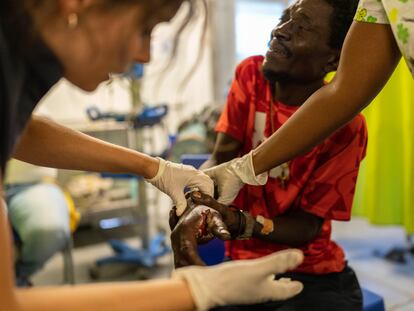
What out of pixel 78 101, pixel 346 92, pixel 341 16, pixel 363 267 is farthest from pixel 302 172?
pixel 78 101

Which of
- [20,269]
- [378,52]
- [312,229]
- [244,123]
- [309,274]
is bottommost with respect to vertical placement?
[20,269]

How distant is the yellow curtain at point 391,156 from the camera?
2.12m

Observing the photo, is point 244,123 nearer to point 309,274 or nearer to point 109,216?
point 309,274

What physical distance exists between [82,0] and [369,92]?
0.60m

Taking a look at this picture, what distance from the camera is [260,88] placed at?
115cm

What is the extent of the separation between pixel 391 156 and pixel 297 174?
1.33 metres

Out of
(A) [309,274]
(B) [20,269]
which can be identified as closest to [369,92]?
(A) [309,274]

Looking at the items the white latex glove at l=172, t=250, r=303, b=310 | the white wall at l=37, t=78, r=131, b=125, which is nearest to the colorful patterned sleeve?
the white latex glove at l=172, t=250, r=303, b=310

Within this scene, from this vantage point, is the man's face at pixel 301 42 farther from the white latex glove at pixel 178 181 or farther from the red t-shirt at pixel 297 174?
the white latex glove at pixel 178 181

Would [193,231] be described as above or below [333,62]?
below

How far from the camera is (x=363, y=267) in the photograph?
7.46 feet

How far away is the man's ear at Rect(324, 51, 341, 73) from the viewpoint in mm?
1062

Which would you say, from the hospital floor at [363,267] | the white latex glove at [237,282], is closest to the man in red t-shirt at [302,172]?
the white latex glove at [237,282]

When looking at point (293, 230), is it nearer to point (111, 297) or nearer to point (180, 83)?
point (111, 297)
